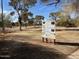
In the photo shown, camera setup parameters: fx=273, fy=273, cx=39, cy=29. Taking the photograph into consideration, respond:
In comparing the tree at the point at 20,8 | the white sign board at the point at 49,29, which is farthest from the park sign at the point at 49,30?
the tree at the point at 20,8

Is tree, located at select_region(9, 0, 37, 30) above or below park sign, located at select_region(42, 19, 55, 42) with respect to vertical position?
above

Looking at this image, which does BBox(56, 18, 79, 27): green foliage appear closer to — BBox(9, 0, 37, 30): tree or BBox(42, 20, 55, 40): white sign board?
BBox(9, 0, 37, 30): tree

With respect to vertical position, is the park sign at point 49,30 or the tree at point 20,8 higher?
the tree at point 20,8

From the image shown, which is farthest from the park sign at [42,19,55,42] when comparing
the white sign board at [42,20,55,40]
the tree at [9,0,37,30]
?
the tree at [9,0,37,30]

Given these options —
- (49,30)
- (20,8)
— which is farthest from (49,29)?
(20,8)

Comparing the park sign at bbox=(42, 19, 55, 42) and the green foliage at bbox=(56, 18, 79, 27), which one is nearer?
the park sign at bbox=(42, 19, 55, 42)

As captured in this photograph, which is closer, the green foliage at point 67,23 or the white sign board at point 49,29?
the white sign board at point 49,29

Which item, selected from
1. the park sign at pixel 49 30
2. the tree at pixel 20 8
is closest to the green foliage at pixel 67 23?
the tree at pixel 20 8

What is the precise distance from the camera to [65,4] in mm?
16641

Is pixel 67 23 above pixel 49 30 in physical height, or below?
above

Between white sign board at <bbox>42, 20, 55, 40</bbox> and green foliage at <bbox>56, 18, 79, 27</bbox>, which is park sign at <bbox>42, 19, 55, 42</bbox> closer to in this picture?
white sign board at <bbox>42, 20, 55, 40</bbox>

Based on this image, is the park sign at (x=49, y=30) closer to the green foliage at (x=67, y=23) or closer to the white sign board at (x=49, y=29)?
the white sign board at (x=49, y=29)

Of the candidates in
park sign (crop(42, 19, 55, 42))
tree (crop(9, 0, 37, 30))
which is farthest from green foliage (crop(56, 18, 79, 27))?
park sign (crop(42, 19, 55, 42))

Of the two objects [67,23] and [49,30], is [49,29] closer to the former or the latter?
[49,30]
